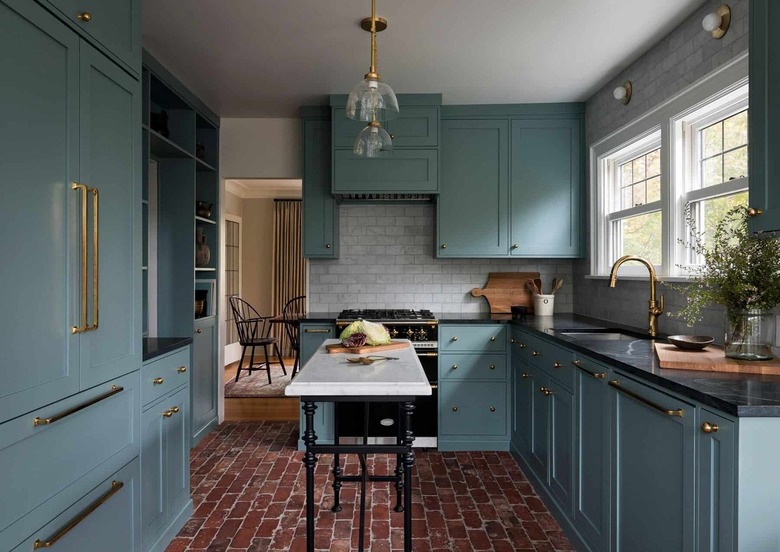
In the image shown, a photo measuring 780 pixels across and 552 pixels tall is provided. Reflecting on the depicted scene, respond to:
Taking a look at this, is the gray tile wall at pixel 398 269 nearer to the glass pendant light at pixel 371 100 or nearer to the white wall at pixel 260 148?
the white wall at pixel 260 148

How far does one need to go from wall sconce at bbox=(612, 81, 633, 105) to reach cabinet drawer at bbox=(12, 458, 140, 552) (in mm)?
3619

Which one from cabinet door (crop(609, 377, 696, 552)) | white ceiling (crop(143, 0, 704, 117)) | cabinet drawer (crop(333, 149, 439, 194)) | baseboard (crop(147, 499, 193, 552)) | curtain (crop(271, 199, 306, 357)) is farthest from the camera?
curtain (crop(271, 199, 306, 357))

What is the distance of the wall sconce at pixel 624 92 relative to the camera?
10.9 ft

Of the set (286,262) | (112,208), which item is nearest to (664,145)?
(112,208)

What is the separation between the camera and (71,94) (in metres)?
1.70

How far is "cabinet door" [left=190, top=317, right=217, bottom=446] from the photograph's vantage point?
394cm

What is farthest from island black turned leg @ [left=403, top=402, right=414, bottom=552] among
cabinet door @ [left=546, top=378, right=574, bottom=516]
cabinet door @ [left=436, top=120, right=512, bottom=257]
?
cabinet door @ [left=436, top=120, right=512, bottom=257]

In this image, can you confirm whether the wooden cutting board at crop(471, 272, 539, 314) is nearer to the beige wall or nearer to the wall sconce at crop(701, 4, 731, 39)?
the wall sconce at crop(701, 4, 731, 39)

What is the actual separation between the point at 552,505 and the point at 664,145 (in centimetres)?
224

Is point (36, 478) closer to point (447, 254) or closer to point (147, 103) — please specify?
point (147, 103)

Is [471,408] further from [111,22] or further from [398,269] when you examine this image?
[111,22]

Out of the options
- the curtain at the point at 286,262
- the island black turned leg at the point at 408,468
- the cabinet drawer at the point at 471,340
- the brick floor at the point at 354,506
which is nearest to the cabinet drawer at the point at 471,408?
the brick floor at the point at 354,506

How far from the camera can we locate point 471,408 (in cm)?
382

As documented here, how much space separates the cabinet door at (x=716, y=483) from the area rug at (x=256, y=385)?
4.08 m
